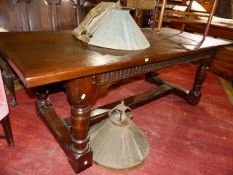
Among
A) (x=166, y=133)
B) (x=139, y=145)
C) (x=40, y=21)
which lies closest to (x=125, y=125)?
(x=139, y=145)

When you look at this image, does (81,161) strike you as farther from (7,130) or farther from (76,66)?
(76,66)

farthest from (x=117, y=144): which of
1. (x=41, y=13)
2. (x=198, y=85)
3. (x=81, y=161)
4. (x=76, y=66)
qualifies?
(x=41, y=13)

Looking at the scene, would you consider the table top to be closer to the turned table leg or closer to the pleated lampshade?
the pleated lampshade

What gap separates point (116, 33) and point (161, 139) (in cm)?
94

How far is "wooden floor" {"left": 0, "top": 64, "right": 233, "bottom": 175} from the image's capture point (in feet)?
4.30

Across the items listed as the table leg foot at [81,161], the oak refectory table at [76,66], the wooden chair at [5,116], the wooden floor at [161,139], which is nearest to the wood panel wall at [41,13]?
the wooden floor at [161,139]

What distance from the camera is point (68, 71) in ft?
2.65

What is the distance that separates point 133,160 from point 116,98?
0.92 meters

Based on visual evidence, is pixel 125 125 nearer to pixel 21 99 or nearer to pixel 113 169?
pixel 113 169

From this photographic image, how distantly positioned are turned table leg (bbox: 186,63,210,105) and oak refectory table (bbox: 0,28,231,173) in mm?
373

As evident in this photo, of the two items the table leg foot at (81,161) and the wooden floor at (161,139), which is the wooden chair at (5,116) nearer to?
the wooden floor at (161,139)

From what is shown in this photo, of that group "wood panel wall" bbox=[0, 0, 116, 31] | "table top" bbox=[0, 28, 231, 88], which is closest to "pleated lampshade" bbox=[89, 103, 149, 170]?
"table top" bbox=[0, 28, 231, 88]

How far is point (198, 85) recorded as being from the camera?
6.73ft

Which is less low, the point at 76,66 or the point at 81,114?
the point at 76,66
